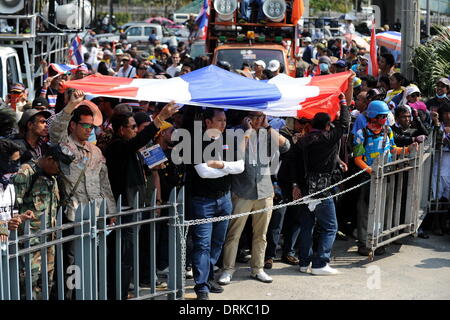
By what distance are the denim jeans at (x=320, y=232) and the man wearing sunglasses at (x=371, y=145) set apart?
30.8 inches

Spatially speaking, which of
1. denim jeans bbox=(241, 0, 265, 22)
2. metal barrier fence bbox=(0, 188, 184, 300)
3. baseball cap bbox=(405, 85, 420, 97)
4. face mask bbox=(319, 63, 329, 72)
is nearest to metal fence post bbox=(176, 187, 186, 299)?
metal barrier fence bbox=(0, 188, 184, 300)

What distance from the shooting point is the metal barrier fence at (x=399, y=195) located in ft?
27.5

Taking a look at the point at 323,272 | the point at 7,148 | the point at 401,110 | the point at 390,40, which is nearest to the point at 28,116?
the point at 7,148

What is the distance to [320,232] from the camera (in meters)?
8.33

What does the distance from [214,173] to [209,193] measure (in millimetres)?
197

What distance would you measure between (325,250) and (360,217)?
1.11 meters

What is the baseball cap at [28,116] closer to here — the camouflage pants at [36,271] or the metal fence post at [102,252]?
the camouflage pants at [36,271]

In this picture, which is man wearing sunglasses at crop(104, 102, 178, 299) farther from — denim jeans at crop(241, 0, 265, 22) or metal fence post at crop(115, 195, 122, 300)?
denim jeans at crop(241, 0, 265, 22)

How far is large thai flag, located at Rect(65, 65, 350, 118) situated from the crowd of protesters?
0.44 ft

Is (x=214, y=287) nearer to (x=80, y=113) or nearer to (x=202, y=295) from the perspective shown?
(x=202, y=295)

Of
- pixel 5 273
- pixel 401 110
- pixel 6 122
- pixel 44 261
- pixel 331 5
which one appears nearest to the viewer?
pixel 5 273

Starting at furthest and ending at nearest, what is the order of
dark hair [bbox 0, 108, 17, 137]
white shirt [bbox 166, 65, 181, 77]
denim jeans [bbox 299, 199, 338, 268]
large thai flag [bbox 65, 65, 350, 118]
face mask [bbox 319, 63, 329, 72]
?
1. white shirt [bbox 166, 65, 181, 77]
2. face mask [bbox 319, 63, 329, 72]
3. denim jeans [bbox 299, 199, 338, 268]
4. large thai flag [bbox 65, 65, 350, 118]
5. dark hair [bbox 0, 108, 17, 137]

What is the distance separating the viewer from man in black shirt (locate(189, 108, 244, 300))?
729 cm
